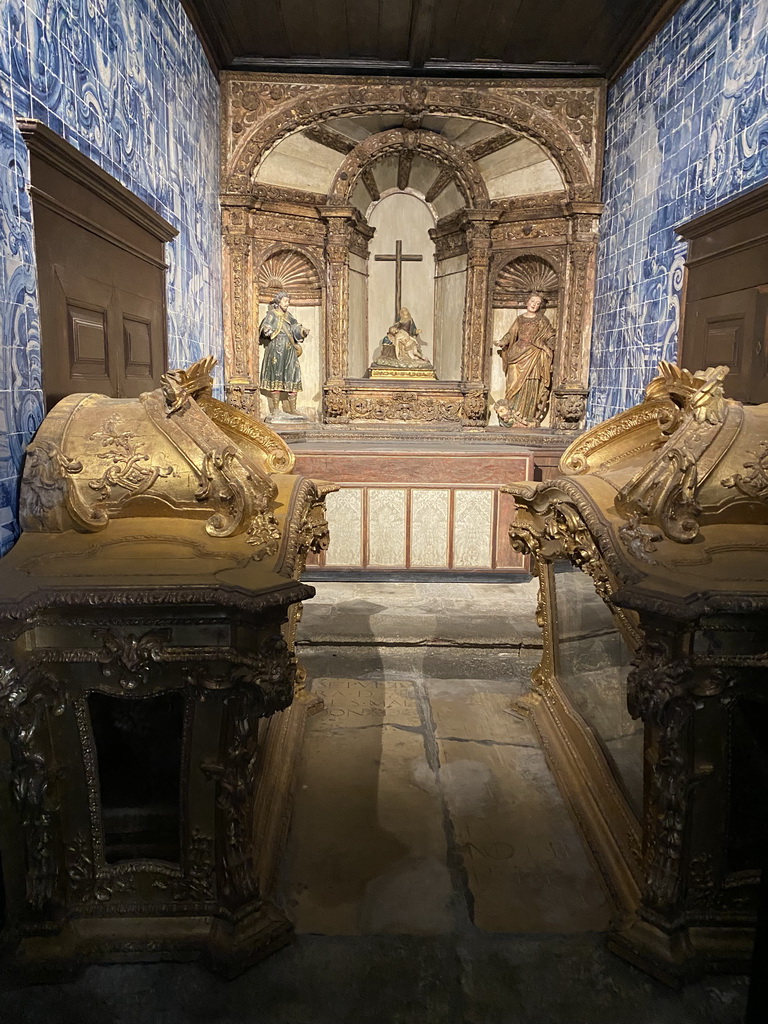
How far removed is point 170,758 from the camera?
2016mm

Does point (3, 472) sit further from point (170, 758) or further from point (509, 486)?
point (509, 486)

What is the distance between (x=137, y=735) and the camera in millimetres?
2004

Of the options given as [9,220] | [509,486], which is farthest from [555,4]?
[9,220]

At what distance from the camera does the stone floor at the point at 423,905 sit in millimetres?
1832

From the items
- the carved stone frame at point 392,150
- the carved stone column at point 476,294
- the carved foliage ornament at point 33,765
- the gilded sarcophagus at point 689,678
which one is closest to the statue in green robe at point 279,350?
the carved stone frame at point 392,150

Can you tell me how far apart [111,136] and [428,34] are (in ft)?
11.6

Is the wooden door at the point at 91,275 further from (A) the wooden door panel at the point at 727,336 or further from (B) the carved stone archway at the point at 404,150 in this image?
(A) the wooden door panel at the point at 727,336

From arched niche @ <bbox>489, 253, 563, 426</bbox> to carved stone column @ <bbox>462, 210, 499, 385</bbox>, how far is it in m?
0.19

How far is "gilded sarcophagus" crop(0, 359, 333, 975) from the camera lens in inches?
73.4

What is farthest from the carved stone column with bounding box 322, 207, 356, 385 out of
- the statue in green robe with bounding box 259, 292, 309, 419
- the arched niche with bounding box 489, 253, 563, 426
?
the arched niche with bounding box 489, 253, 563, 426

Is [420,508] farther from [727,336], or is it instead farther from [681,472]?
[681,472]

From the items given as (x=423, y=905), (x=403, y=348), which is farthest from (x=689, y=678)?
(x=403, y=348)

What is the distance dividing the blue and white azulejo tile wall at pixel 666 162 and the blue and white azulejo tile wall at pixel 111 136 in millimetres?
3381

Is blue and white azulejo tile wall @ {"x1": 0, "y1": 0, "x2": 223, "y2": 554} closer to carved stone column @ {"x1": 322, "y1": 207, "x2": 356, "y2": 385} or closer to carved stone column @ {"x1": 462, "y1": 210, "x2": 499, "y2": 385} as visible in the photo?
carved stone column @ {"x1": 322, "y1": 207, "x2": 356, "y2": 385}
